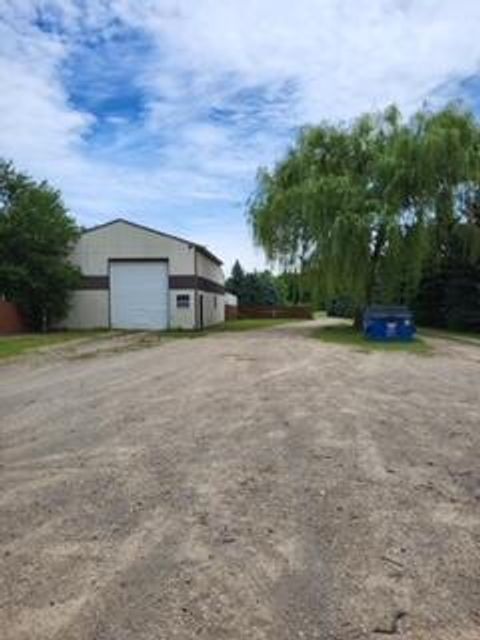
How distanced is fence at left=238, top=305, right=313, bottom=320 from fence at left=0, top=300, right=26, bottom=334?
3448cm

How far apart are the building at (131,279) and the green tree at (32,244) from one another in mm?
2052

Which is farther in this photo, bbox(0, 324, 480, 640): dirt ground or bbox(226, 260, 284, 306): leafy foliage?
bbox(226, 260, 284, 306): leafy foliage

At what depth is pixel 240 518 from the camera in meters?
5.31

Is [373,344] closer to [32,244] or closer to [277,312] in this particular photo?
[32,244]

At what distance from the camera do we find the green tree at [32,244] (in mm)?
34500

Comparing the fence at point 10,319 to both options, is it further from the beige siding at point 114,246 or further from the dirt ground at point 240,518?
the dirt ground at point 240,518

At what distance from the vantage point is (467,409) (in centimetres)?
1058

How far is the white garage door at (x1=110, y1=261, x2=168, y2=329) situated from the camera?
39.2 metres

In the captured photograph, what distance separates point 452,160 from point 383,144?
3.30 metres

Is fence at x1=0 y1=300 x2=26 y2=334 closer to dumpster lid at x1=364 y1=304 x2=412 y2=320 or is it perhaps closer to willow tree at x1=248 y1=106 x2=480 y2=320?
willow tree at x1=248 y1=106 x2=480 y2=320

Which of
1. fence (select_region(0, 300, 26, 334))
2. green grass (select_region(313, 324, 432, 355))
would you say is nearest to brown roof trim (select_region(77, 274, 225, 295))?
fence (select_region(0, 300, 26, 334))

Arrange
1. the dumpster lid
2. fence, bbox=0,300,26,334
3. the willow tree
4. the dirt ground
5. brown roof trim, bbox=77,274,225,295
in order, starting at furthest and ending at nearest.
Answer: brown roof trim, bbox=77,274,225,295, fence, bbox=0,300,26,334, the willow tree, the dumpster lid, the dirt ground

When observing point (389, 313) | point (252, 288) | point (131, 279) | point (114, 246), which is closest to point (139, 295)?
point (131, 279)

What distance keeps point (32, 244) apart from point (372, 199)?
1538 centimetres
